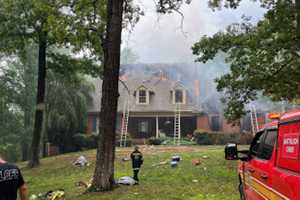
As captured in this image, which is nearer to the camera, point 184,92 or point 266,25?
point 266,25

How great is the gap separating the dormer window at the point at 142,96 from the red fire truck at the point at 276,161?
3176cm

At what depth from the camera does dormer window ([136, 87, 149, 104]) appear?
38.7 m

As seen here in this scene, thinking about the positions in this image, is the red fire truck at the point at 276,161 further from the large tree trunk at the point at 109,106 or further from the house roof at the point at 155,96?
the house roof at the point at 155,96

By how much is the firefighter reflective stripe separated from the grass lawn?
372cm

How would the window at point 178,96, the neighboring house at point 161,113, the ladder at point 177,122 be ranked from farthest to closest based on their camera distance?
the window at point 178,96 → the neighboring house at point 161,113 → the ladder at point 177,122

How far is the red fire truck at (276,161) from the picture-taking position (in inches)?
171

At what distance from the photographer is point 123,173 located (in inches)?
659

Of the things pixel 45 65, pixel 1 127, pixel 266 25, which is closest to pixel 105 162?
pixel 266 25

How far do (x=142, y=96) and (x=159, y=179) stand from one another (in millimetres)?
24395

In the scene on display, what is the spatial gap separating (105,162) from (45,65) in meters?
12.4

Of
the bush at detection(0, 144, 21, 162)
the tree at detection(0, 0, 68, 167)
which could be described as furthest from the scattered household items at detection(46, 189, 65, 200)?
the bush at detection(0, 144, 21, 162)

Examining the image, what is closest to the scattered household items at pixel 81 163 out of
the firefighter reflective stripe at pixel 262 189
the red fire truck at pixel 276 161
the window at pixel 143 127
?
the firefighter reflective stripe at pixel 262 189

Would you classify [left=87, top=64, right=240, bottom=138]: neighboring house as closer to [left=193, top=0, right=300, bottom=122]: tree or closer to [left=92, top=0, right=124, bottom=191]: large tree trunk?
[left=193, top=0, right=300, bottom=122]: tree

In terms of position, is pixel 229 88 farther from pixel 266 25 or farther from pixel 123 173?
pixel 123 173
